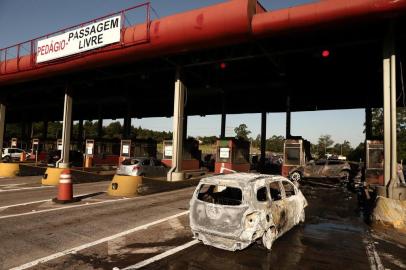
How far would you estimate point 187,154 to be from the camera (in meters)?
26.5

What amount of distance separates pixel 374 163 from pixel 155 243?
48.9ft

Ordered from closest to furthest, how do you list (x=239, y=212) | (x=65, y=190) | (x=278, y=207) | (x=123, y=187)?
(x=239, y=212)
(x=278, y=207)
(x=65, y=190)
(x=123, y=187)

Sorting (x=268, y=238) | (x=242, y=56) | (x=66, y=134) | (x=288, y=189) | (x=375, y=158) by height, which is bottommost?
(x=268, y=238)

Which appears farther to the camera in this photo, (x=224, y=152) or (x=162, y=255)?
(x=224, y=152)

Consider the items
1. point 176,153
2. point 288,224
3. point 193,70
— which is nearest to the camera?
point 288,224

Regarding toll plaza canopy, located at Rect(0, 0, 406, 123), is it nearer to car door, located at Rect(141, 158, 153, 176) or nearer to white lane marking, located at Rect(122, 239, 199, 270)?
car door, located at Rect(141, 158, 153, 176)

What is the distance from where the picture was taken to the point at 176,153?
19500 millimetres

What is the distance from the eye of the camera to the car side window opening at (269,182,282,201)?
296 inches

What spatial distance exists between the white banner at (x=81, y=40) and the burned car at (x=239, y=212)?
13722mm

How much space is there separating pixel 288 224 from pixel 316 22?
8672 mm

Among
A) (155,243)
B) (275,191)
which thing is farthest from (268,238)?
(155,243)

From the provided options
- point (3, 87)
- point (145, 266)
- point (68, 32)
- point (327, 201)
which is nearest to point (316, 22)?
point (327, 201)

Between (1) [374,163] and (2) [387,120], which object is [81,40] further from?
(1) [374,163]

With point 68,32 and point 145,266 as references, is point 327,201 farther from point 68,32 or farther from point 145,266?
point 68,32
